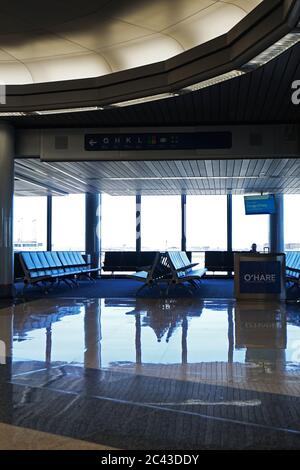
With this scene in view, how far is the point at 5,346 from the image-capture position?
17.1ft

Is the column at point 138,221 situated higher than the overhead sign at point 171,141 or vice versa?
the overhead sign at point 171,141

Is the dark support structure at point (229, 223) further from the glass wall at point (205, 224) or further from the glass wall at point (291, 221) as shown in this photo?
the glass wall at point (291, 221)

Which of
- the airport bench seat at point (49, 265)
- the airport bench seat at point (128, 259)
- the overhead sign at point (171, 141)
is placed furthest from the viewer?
the airport bench seat at point (128, 259)

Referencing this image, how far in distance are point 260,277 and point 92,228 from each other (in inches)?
407

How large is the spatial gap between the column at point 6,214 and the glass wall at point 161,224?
9.78 meters

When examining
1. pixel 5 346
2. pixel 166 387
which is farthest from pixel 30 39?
pixel 166 387

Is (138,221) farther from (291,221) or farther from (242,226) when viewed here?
(291,221)

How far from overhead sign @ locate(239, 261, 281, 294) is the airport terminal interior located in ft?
0.10

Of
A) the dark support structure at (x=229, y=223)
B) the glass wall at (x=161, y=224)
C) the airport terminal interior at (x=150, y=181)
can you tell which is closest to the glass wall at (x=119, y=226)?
the glass wall at (x=161, y=224)

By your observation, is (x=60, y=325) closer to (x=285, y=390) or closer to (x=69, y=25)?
(x=285, y=390)

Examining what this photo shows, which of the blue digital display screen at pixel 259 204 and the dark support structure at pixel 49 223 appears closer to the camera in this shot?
the blue digital display screen at pixel 259 204

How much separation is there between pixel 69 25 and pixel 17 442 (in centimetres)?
663

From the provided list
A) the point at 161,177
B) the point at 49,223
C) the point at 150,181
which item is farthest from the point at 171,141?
the point at 49,223

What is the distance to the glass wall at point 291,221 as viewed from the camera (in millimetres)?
19578
